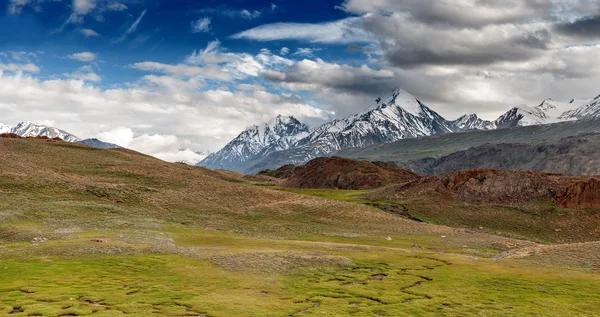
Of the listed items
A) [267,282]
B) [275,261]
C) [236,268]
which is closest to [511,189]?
[275,261]

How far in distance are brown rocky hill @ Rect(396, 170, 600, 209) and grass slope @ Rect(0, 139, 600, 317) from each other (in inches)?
1522

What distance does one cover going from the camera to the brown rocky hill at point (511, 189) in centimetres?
10906

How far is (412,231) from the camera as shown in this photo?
80500 millimetres

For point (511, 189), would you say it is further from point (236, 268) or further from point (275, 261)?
point (236, 268)

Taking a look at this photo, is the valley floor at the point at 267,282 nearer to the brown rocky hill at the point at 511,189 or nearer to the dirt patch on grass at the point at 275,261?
the dirt patch on grass at the point at 275,261

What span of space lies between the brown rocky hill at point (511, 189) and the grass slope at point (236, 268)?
127ft

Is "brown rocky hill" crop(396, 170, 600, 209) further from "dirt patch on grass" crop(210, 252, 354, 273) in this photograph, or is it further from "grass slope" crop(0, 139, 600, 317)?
"dirt patch on grass" crop(210, 252, 354, 273)

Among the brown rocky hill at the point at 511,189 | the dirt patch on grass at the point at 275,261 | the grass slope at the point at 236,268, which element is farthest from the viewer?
the brown rocky hill at the point at 511,189

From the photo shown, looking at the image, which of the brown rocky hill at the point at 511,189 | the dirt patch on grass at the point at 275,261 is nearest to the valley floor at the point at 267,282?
the dirt patch on grass at the point at 275,261

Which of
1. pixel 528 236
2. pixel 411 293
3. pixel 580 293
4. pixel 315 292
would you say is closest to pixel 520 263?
pixel 580 293

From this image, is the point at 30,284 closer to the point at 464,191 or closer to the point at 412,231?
the point at 412,231

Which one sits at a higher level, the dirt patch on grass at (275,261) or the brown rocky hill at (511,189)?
the brown rocky hill at (511,189)

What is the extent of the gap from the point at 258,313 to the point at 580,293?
21862 mm

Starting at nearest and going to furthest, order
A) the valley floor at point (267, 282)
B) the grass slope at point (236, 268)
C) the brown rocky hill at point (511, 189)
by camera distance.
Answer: the valley floor at point (267, 282)
the grass slope at point (236, 268)
the brown rocky hill at point (511, 189)
